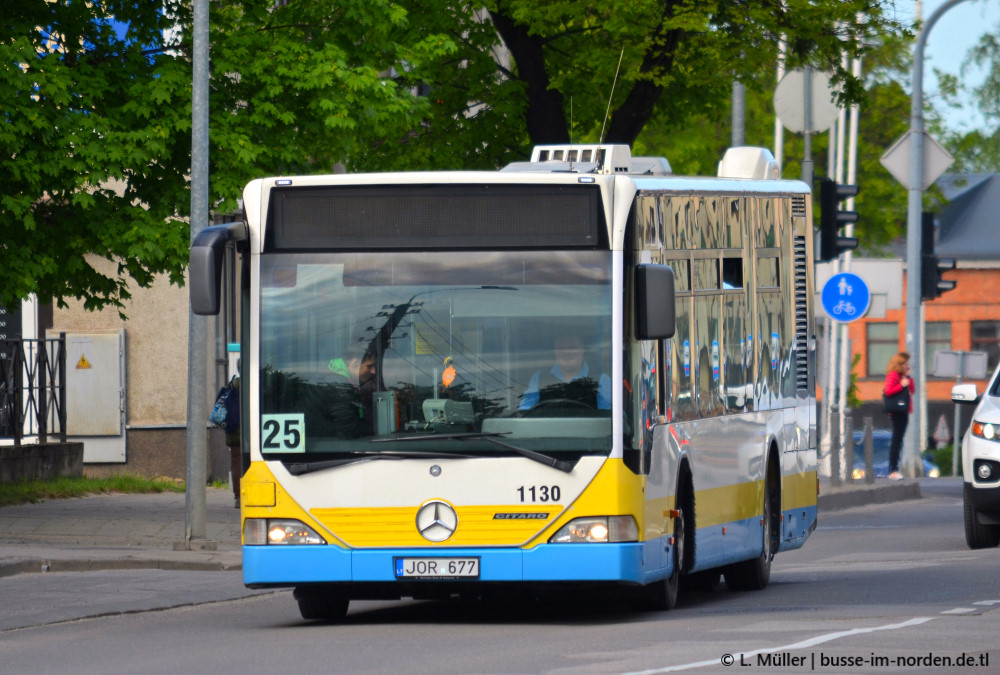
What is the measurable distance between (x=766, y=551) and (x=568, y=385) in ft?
12.7

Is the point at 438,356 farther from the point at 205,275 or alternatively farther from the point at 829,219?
the point at 829,219

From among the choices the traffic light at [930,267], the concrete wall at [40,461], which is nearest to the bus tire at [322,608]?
the concrete wall at [40,461]

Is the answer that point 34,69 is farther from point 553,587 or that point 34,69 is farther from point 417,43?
point 553,587

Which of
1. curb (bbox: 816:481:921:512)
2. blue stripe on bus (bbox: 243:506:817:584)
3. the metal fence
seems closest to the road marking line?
blue stripe on bus (bbox: 243:506:817:584)

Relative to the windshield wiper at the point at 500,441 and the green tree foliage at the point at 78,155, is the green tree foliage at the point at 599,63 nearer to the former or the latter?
Result: the green tree foliage at the point at 78,155

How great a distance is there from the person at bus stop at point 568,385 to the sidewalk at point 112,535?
245 inches

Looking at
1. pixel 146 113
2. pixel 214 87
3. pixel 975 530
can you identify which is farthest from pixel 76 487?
pixel 975 530

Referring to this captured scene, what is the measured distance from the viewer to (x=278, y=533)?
473 inches

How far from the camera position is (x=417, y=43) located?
21750 mm

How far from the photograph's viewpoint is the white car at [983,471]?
1817 cm

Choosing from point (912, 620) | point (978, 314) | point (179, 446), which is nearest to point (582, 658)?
point (912, 620)

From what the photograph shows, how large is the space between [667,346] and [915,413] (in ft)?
66.6

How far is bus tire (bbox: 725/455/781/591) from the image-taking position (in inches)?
592

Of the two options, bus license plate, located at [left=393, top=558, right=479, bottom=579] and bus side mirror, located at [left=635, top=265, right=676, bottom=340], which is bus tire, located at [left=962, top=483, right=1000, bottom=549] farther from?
bus license plate, located at [left=393, top=558, right=479, bottom=579]
